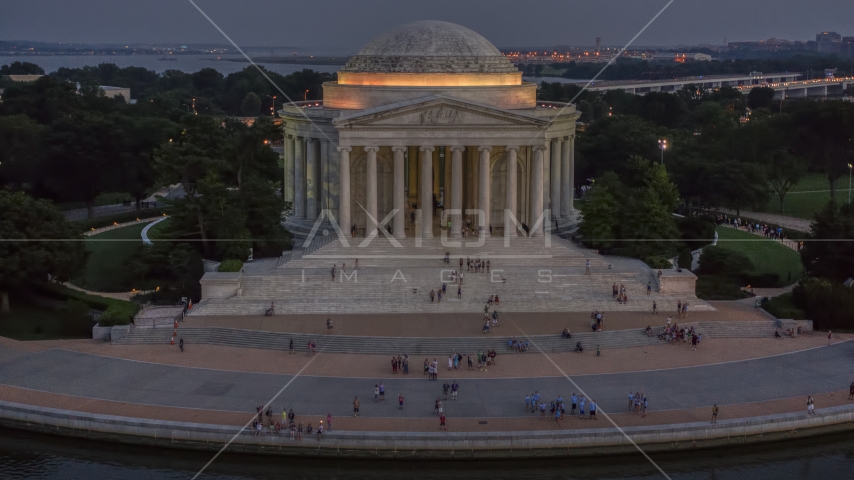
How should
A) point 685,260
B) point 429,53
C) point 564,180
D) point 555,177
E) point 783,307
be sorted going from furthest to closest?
point 564,180 → point 555,177 → point 429,53 → point 685,260 → point 783,307

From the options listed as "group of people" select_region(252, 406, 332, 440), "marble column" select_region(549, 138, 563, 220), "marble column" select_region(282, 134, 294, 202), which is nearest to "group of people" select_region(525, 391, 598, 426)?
"group of people" select_region(252, 406, 332, 440)

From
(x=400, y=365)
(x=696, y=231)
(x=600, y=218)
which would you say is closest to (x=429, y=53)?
(x=600, y=218)

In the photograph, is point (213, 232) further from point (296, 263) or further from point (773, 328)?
point (773, 328)

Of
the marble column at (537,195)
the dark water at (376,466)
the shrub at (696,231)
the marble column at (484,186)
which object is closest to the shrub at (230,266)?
the marble column at (484,186)

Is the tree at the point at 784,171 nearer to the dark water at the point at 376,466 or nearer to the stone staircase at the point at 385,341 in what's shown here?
the stone staircase at the point at 385,341

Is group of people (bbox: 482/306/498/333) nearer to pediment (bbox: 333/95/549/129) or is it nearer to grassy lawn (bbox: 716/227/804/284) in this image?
pediment (bbox: 333/95/549/129)

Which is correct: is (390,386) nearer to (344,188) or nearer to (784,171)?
(344,188)

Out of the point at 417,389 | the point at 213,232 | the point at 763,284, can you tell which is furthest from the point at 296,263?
the point at 763,284
